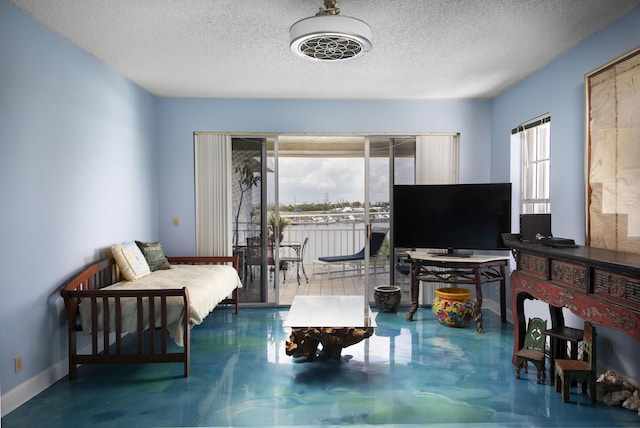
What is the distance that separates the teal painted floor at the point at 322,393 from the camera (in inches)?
93.7

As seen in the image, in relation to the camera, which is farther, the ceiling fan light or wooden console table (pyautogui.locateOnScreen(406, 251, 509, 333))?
wooden console table (pyautogui.locateOnScreen(406, 251, 509, 333))

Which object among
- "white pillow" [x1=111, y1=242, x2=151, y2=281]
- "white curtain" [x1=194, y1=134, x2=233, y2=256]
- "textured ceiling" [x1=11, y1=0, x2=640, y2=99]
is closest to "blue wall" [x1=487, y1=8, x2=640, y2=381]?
"textured ceiling" [x1=11, y1=0, x2=640, y2=99]

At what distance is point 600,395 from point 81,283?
12.0 ft

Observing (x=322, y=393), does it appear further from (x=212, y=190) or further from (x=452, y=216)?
(x=212, y=190)

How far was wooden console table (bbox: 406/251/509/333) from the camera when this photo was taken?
4.12 meters

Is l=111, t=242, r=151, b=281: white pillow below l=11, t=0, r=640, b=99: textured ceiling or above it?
below

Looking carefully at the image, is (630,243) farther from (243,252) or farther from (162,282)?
(243,252)

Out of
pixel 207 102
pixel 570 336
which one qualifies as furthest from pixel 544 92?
pixel 207 102

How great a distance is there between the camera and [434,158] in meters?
4.93

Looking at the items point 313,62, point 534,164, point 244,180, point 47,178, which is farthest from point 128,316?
point 534,164

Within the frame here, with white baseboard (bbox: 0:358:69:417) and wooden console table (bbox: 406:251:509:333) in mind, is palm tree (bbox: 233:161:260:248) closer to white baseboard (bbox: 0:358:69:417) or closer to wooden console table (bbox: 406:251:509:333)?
wooden console table (bbox: 406:251:509:333)

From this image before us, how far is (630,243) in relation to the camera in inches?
101

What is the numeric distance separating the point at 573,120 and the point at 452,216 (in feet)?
4.96

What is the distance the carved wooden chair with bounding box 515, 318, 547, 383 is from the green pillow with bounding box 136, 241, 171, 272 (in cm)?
331
